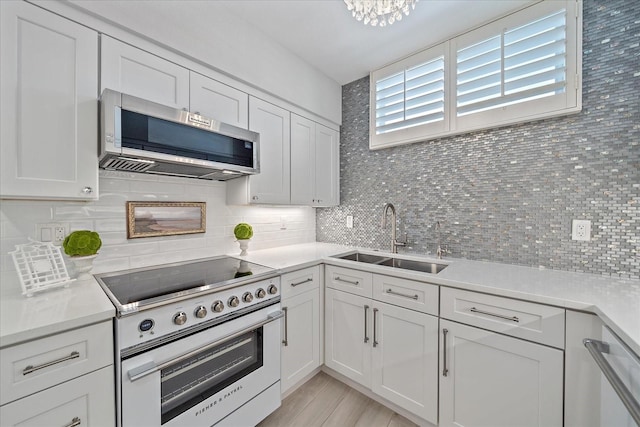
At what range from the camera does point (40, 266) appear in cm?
122

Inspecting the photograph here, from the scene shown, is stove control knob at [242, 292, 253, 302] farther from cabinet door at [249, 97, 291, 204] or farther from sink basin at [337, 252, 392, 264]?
sink basin at [337, 252, 392, 264]

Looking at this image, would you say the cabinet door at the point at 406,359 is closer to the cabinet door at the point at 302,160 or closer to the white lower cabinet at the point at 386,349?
the white lower cabinet at the point at 386,349

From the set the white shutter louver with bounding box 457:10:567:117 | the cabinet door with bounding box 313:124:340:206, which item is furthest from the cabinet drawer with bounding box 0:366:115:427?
the white shutter louver with bounding box 457:10:567:117

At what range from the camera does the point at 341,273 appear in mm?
1966

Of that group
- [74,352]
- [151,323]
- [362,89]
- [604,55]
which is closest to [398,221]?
[362,89]

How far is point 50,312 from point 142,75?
3.98ft

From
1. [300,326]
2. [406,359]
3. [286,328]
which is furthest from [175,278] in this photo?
[406,359]

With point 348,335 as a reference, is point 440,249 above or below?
above

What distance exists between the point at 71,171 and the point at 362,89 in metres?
2.40

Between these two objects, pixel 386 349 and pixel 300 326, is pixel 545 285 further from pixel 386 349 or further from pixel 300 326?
pixel 300 326

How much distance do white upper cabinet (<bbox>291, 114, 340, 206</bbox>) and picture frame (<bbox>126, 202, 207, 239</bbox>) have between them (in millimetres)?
782

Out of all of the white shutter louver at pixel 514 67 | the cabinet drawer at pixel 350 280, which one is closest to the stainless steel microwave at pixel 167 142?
the cabinet drawer at pixel 350 280

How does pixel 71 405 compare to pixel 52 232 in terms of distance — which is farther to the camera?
pixel 52 232

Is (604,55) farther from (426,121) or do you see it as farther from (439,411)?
(439,411)
